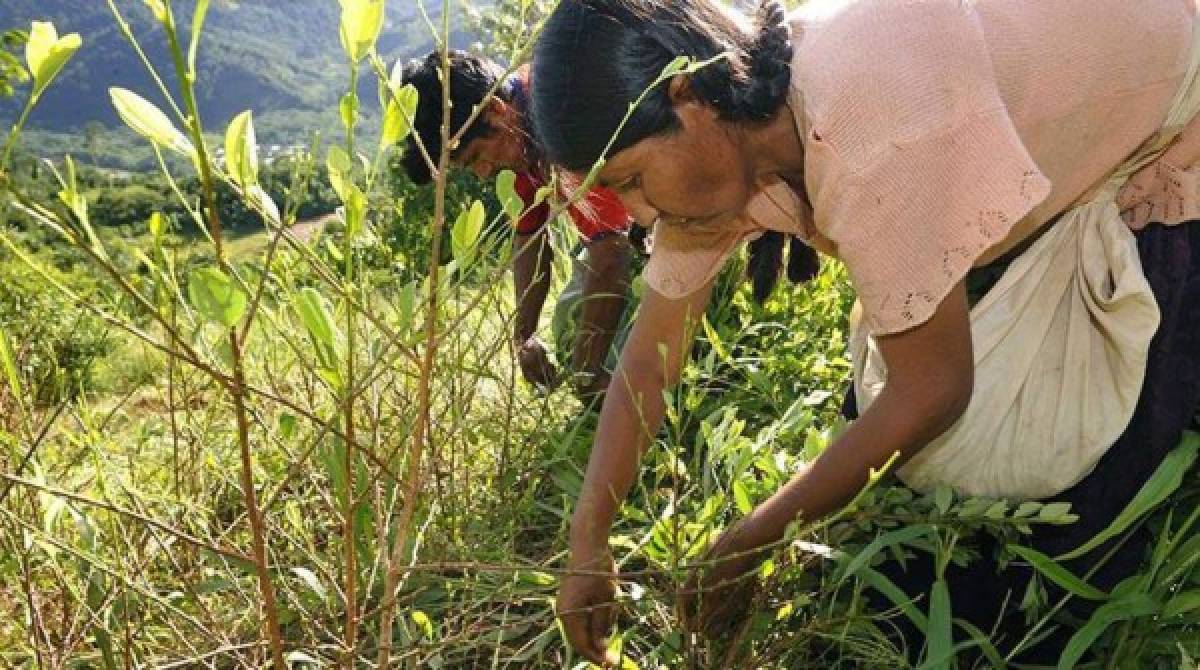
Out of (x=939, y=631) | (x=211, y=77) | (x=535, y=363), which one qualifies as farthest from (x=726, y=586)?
(x=211, y=77)

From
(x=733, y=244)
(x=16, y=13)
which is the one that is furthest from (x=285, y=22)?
(x=733, y=244)

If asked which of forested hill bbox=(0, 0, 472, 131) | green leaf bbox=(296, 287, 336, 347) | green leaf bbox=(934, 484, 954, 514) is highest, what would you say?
green leaf bbox=(296, 287, 336, 347)

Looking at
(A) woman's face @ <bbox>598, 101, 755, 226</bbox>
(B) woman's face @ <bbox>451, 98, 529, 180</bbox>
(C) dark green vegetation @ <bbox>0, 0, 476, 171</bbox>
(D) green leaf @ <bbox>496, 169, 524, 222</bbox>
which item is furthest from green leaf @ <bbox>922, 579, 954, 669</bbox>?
(C) dark green vegetation @ <bbox>0, 0, 476, 171</bbox>

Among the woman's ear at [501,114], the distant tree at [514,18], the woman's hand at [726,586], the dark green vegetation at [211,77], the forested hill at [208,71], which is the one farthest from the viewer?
the forested hill at [208,71]

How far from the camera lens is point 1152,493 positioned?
3.66 feet

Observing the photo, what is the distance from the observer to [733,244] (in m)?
1.38

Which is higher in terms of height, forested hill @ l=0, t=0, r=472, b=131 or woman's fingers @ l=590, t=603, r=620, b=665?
woman's fingers @ l=590, t=603, r=620, b=665

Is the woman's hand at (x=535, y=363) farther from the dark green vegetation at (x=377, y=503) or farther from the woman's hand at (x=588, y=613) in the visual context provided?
the woman's hand at (x=588, y=613)

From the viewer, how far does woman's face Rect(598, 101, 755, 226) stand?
3.42ft

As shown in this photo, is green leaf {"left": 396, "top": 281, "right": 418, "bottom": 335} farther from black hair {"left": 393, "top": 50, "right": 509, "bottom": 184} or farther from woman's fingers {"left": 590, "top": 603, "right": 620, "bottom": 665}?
black hair {"left": 393, "top": 50, "right": 509, "bottom": 184}

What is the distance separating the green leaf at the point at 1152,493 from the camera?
1.11 metres

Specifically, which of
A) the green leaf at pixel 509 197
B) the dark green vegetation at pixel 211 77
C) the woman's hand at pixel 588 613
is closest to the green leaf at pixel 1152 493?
the woman's hand at pixel 588 613

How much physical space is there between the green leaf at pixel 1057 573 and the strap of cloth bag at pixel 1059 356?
0.10 meters

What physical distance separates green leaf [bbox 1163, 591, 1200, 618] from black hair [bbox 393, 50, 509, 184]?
1.62 meters
